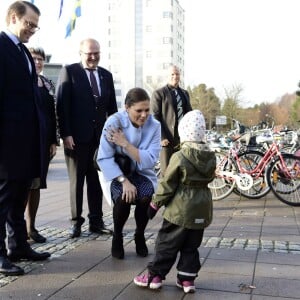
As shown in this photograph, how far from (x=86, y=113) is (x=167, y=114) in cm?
236

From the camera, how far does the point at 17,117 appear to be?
12.9ft

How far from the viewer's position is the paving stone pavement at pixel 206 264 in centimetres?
358

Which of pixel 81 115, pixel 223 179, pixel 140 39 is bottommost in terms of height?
pixel 223 179

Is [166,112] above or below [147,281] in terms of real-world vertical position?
above

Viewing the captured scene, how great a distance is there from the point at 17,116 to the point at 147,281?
1659 millimetres

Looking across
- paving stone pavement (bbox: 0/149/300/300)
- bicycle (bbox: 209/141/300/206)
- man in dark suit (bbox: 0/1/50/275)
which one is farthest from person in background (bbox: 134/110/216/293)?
bicycle (bbox: 209/141/300/206)

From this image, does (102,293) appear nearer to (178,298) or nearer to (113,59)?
(178,298)

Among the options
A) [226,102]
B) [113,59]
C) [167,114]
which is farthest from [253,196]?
[113,59]

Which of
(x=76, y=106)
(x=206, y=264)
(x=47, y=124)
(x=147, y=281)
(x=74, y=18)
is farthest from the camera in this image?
(x=74, y=18)

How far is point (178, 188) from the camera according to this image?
3.53 meters

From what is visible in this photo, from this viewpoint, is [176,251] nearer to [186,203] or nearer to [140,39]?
[186,203]

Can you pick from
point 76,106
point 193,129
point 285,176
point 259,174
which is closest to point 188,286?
point 193,129

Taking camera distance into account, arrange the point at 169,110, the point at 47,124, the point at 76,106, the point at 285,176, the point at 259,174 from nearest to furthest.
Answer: the point at 47,124 < the point at 76,106 < the point at 169,110 < the point at 285,176 < the point at 259,174

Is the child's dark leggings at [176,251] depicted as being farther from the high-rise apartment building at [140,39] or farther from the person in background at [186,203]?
the high-rise apartment building at [140,39]
